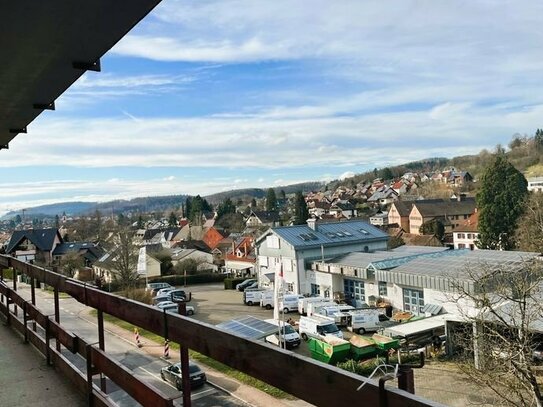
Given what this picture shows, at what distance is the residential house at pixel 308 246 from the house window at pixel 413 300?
6264 millimetres

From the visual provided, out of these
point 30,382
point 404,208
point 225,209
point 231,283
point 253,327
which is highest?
point 30,382

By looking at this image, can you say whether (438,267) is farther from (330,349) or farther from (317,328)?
(330,349)

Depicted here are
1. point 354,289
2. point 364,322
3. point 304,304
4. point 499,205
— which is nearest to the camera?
point 364,322

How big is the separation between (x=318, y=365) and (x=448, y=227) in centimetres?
6501

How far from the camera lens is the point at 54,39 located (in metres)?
3.71

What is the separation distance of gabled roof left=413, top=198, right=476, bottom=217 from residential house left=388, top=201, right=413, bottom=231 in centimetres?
314

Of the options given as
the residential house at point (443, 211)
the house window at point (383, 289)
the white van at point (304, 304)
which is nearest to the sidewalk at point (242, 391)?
the white van at point (304, 304)

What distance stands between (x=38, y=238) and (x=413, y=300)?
42.5 metres

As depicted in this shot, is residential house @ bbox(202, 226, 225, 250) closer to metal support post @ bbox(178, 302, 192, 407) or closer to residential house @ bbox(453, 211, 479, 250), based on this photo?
residential house @ bbox(453, 211, 479, 250)

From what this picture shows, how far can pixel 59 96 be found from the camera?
215 inches

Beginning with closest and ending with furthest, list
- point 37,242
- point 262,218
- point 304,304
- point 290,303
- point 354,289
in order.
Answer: point 304,304, point 290,303, point 354,289, point 37,242, point 262,218

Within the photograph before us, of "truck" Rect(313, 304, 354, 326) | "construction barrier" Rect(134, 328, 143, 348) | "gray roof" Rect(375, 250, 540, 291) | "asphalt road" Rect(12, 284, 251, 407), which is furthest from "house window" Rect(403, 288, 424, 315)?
"construction barrier" Rect(134, 328, 143, 348)

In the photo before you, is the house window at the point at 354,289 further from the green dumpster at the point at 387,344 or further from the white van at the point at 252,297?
the green dumpster at the point at 387,344

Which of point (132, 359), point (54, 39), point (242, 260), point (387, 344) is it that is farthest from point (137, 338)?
point (242, 260)
